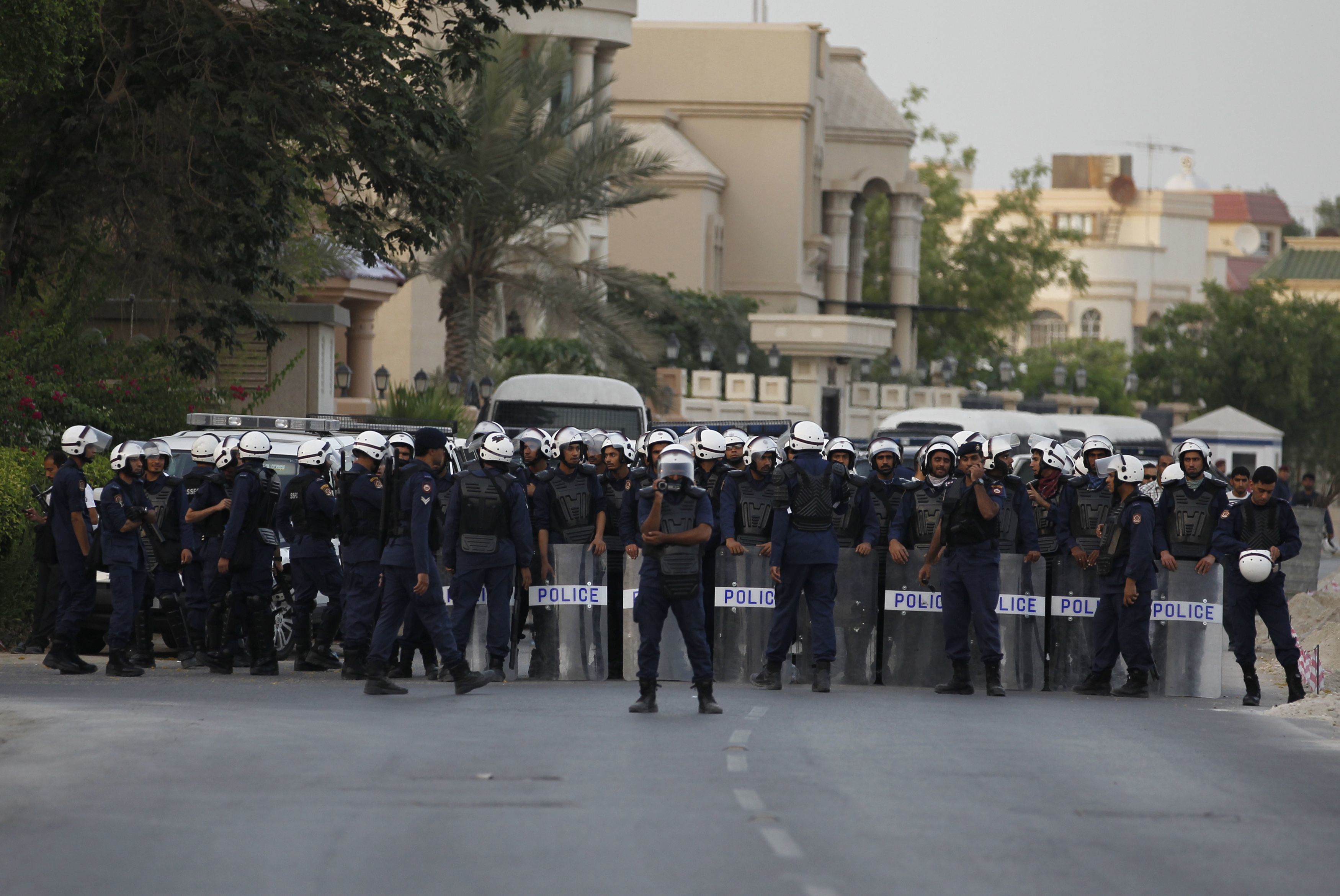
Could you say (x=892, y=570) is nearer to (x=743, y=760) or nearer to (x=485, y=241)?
(x=743, y=760)

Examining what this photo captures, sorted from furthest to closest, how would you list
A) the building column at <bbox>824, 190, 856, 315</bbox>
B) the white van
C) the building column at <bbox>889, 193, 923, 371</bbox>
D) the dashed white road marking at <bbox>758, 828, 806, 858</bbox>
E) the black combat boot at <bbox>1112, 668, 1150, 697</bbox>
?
the building column at <bbox>889, 193, 923, 371</bbox>
the building column at <bbox>824, 190, 856, 315</bbox>
the white van
the black combat boot at <bbox>1112, 668, 1150, 697</bbox>
the dashed white road marking at <bbox>758, 828, 806, 858</bbox>

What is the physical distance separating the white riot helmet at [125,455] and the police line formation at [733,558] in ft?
0.05

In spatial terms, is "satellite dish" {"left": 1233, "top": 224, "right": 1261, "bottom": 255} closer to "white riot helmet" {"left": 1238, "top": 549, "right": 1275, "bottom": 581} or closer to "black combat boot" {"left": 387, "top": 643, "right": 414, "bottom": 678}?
"white riot helmet" {"left": 1238, "top": 549, "right": 1275, "bottom": 581}

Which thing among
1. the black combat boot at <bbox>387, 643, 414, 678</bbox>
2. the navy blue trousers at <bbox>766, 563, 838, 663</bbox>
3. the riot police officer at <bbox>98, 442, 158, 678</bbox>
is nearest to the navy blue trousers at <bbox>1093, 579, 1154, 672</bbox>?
the navy blue trousers at <bbox>766, 563, 838, 663</bbox>

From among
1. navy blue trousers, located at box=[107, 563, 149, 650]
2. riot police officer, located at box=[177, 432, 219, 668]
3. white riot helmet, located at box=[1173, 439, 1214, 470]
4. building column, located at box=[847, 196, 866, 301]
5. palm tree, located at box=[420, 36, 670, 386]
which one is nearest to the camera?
navy blue trousers, located at box=[107, 563, 149, 650]

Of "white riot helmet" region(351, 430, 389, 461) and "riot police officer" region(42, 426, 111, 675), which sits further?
"riot police officer" region(42, 426, 111, 675)

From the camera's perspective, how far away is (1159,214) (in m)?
158

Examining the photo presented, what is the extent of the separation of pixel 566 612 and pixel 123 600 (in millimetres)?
3345

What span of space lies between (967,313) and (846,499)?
241 ft

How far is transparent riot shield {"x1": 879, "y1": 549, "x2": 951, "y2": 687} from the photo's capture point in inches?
639

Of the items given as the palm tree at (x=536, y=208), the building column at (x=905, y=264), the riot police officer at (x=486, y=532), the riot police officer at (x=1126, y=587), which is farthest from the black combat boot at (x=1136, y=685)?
the building column at (x=905, y=264)

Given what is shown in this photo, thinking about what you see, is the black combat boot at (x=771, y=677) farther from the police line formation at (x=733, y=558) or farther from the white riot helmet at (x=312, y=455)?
the white riot helmet at (x=312, y=455)

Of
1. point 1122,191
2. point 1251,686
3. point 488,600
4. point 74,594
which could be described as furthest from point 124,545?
point 1122,191

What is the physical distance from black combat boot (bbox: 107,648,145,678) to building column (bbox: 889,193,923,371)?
67.7 meters
